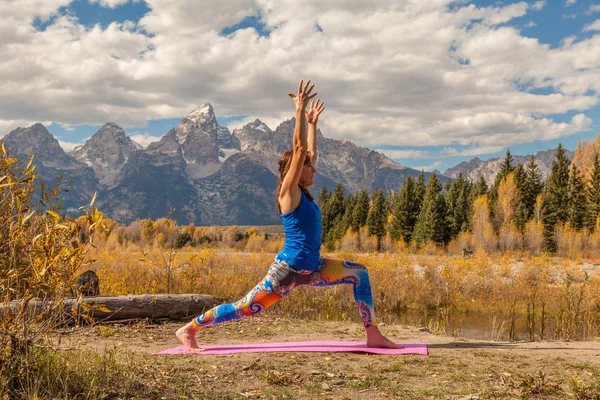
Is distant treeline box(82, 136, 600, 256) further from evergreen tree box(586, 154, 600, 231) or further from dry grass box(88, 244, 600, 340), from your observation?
dry grass box(88, 244, 600, 340)

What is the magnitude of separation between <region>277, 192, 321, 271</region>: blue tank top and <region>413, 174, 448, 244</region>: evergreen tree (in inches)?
2062

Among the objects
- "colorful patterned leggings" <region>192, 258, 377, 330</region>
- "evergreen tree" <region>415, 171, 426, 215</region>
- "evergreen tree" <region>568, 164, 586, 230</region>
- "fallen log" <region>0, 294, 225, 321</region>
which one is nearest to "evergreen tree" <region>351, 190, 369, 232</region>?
"evergreen tree" <region>415, 171, 426, 215</region>

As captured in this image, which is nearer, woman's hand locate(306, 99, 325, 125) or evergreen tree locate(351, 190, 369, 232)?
woman's hand locate(306, 99, 325, 125)

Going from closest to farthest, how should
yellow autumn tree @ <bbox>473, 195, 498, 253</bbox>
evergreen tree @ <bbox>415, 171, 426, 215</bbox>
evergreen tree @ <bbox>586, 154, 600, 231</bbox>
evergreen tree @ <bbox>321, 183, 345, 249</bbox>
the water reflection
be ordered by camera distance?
the water reflection, evergreen tree @ <bbox>586, 154, 600, 231</bbox>, yellow autumn tree @ <bbox>473, 195, 498, 253</bbox>, evergreen tree @ <bbox>415, 171, 426, 215</bbox>, evergreen tree @ <bbox>321, 183, 345, 249</bbox>

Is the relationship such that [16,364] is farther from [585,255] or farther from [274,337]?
[585,255]

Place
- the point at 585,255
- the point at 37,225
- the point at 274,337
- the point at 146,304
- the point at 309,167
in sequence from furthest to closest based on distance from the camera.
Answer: the point at 585,255 < the point at 146,304 < the point at 274,337 < the point at 309,167 < the point at 37,225

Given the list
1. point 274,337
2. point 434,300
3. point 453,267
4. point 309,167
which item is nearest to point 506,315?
point 434,300

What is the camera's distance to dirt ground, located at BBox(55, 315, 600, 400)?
457 centimetres

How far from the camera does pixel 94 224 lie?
372cm

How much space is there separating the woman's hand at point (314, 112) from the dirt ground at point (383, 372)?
2875mm

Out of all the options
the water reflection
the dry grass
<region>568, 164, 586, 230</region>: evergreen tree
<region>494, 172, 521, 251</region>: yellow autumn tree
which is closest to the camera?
the water reflection

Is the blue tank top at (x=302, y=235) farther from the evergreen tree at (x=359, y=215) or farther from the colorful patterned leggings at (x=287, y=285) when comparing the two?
the evergreen tree at (x=359, y=215)

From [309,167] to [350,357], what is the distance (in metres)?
2.25

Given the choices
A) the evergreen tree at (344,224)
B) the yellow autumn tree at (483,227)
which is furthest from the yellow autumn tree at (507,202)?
the evergreen tree at (344,224)
